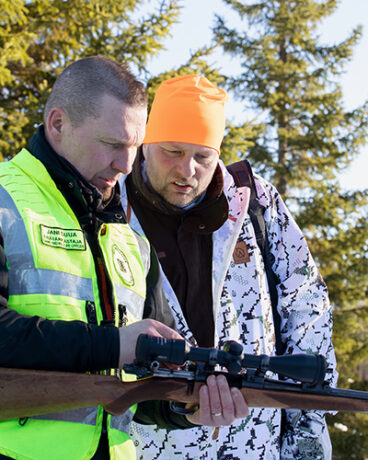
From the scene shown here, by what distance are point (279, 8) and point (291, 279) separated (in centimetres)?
1587

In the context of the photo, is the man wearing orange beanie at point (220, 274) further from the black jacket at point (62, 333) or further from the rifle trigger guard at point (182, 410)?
the black jacket at point (62, 333)

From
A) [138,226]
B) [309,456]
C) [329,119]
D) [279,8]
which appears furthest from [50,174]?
[279,8]

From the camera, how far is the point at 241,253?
11.6 ft

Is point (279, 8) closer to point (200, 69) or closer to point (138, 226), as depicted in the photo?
point (200, 69)

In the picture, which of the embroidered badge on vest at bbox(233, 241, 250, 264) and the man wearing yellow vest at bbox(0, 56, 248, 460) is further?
the embroidered badge on vest at bbox(233, 241, 250, 264)

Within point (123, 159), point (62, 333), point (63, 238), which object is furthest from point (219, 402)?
point (123, 159)

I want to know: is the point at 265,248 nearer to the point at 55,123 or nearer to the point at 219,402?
the point at 219,402

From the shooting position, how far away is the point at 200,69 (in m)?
9.91

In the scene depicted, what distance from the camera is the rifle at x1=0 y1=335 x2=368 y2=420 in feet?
6.61

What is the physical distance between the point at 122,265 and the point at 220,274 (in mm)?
1149

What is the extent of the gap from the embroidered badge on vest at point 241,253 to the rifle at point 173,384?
1078mm

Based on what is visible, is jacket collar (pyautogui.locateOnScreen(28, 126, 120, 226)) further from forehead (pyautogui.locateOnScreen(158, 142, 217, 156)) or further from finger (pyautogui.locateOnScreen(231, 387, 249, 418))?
forehead (pyautogui.locateOnScreen(158, 142, 217, 156))

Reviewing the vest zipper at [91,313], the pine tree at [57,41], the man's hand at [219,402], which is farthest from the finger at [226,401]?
the pine tree at [57,41]

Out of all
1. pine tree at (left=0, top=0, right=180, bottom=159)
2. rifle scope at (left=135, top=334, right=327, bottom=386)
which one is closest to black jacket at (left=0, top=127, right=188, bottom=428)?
rifle scope at (left=135, top=334, right=327, bottom=386)
